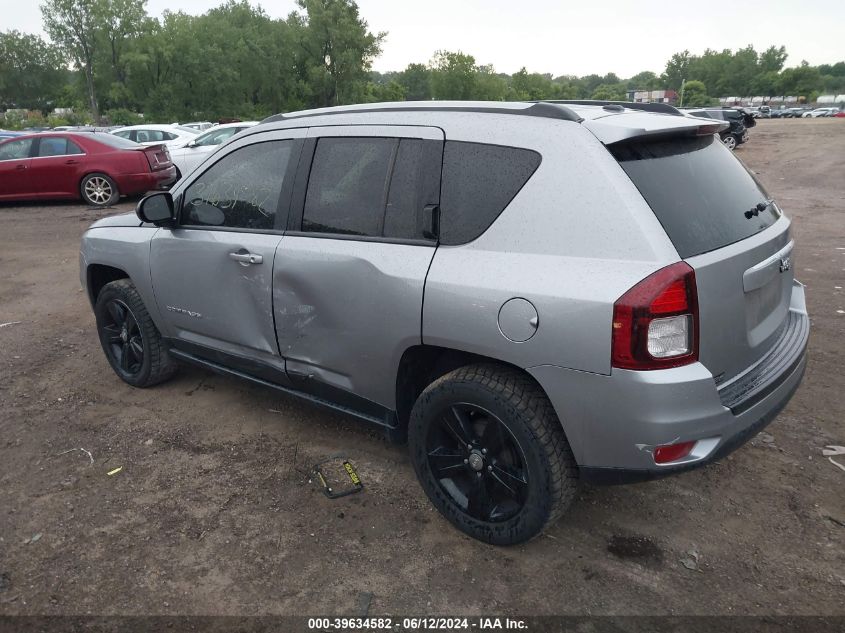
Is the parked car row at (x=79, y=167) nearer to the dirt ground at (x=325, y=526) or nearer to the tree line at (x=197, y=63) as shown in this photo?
the dirt ground at (x=325, y=526)

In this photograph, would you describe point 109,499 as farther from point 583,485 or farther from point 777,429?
point 777,429

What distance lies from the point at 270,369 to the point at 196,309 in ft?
2.16

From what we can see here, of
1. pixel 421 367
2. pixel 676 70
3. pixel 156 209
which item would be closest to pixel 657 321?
pixel 421 367

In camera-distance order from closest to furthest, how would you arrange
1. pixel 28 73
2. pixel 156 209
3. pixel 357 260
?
1. pixel 357 260
2. pixel 156 209
3. pixel 28 73

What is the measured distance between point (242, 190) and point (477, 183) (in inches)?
60.2

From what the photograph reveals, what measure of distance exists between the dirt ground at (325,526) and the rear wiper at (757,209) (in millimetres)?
1371

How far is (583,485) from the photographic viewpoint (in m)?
3.26

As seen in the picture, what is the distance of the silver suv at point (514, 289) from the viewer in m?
2.31

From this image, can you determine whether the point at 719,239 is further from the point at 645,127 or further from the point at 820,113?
the point at 820,113

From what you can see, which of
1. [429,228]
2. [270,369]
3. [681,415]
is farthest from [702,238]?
[270,369]

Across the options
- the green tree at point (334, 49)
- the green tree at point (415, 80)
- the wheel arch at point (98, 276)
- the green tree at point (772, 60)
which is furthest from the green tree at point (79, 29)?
the green tree at point (772, 60)

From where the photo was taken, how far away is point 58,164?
1258 cm

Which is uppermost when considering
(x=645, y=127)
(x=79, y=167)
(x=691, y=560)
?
(x=645, y=127)

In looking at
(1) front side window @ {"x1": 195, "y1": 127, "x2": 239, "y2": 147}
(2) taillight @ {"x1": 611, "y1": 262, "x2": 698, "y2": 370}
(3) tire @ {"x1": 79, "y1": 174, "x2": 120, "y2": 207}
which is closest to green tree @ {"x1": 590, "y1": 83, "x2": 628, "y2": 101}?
(1) front side window @ {"x1": 195, "y1": 127, "x2": 239, "y2": 147}
